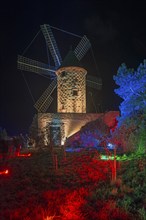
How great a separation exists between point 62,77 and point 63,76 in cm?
16

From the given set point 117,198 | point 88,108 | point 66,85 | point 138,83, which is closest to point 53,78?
point 66,85

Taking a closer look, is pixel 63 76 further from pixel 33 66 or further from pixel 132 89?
pixel 132 89

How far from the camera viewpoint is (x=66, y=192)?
923cm

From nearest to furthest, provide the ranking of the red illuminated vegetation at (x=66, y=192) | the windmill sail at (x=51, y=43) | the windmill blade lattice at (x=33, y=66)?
the red illuminated vegetation at (x=66, y=192)
the windmill blade lattice at (x=33, y=66)
the windmill sail at (x=51, y=43)

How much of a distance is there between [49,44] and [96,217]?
28.4m

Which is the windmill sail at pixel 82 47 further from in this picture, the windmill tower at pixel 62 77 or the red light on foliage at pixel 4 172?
the red light on foliage at pixel 4 172

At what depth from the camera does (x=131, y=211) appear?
7.22m

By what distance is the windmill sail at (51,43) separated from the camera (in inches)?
1267

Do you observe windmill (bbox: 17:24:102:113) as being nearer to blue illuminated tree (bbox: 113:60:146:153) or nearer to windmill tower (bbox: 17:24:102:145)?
windmill tower (bbox: 17:24:102:145)

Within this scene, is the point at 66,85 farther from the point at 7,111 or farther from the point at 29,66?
the point at 7,111

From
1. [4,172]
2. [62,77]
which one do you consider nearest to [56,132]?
[62,77]

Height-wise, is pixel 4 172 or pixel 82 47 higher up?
pixel 82 47

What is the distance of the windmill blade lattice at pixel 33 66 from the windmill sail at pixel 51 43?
1178 mm

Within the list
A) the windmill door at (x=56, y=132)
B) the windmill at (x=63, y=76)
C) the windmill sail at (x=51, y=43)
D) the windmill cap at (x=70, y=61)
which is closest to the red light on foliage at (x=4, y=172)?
the windmill door at (x=56, y=132)
